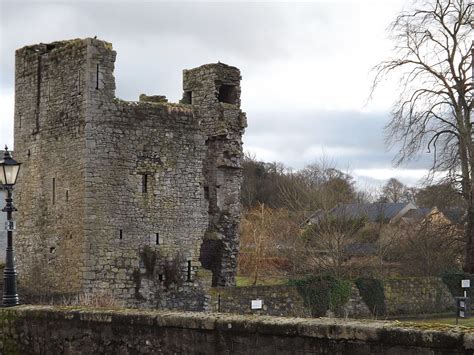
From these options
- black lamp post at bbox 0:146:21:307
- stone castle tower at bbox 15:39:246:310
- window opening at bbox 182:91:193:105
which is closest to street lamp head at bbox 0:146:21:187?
black lamp post at bbox 0:146:21:307

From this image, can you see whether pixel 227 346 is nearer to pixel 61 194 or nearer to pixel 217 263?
pixel 61 194

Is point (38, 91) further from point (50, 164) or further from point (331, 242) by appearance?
point (331, 242)

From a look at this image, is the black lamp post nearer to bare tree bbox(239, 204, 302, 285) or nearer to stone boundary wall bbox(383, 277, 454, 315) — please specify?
stone boundary wall bbox(383, 277, 454, 315)

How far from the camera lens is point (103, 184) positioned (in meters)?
22.5

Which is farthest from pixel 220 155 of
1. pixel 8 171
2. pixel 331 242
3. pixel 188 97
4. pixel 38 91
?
pixel 8 171

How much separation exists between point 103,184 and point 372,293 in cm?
1149

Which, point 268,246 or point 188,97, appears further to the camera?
point 268,246

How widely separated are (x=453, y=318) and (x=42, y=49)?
1734 centimetres

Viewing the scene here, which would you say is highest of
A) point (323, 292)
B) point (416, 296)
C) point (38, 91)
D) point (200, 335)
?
point (38, 91)

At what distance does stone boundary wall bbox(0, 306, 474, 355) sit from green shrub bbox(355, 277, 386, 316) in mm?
17537

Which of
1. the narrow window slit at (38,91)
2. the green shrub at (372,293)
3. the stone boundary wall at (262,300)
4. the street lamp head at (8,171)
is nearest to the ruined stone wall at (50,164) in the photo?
the narrow window slit at (38,91)

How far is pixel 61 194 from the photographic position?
23.4 meters

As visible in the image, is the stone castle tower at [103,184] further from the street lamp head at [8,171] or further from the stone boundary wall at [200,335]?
the stone boundary wall at [200,335]

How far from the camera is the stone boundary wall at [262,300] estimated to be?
24172mm
